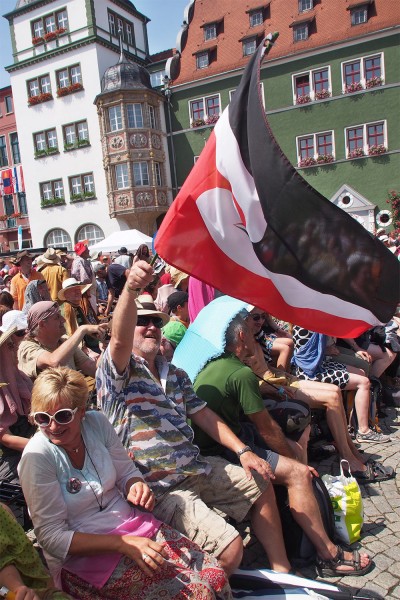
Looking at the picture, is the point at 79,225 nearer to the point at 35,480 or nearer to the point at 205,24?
the point at 205,24

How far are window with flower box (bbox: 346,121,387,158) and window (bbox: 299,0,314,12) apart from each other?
7.27 m

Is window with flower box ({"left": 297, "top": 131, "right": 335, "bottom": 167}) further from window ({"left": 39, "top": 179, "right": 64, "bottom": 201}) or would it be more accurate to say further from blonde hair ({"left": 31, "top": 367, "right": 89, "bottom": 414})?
blonde hair ({"left": 31, "top": 367, "right": 89, "bottom": 414})

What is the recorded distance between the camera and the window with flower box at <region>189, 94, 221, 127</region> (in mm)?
29005

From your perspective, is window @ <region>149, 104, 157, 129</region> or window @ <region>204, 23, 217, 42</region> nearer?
window @ <region>149, 104, 157, 129</region>

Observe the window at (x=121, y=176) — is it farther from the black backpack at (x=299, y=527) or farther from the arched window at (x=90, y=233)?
the black backpack at (x=299, y=527)

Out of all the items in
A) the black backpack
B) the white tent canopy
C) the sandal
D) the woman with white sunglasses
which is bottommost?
the sandal

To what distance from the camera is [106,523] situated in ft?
7.69

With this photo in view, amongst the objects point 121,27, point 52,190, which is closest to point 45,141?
point 52,190

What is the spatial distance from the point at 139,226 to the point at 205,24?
42.8 ft

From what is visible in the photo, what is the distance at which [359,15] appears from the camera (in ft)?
83.7

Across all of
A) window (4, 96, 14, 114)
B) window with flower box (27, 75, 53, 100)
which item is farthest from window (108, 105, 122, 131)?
window (4, 96, 14, 114)

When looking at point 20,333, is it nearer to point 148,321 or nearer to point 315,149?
point 148,321

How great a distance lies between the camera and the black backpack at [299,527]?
3.08 m

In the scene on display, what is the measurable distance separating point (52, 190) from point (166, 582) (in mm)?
31836
